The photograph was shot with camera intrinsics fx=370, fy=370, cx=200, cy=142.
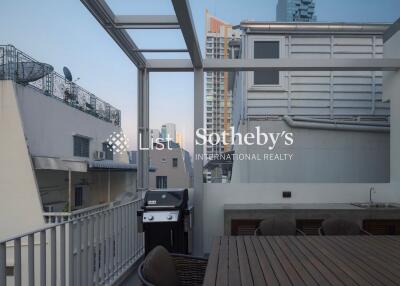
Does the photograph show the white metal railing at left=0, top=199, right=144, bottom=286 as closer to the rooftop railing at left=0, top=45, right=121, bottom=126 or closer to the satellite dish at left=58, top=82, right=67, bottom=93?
the rooftop railing at left=0, top=45, right=121, bottom=126

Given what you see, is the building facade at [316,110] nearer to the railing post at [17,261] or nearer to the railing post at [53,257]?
the railing post at [53,257]

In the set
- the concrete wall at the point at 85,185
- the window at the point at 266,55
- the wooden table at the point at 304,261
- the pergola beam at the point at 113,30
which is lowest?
the concrete wall at the point at 85,185

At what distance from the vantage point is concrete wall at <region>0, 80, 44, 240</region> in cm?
1231

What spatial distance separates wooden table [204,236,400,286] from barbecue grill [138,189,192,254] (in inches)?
48.0

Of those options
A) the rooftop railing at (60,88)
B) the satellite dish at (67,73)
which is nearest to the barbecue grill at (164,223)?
the rooftop railing at (60,88)

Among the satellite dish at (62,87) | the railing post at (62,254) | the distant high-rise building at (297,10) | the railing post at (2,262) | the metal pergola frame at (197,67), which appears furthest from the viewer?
the satellite dish at (62,87)

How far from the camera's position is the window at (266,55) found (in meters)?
7.12

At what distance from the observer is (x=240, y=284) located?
1.73m

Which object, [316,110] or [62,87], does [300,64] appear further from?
[62,87]

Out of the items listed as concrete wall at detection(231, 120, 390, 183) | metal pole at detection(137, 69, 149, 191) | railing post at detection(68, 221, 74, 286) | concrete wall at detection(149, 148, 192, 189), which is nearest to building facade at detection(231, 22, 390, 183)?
concrete wall at detection(231, 120, 390, 183)

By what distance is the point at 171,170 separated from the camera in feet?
21.2

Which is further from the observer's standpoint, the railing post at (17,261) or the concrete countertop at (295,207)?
the concrete countertop at (295,207)

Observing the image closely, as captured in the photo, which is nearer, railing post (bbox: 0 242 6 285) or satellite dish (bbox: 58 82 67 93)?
railing post (bbox: 0 242 6 285)

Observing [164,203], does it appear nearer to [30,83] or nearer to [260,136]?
[260,136]
